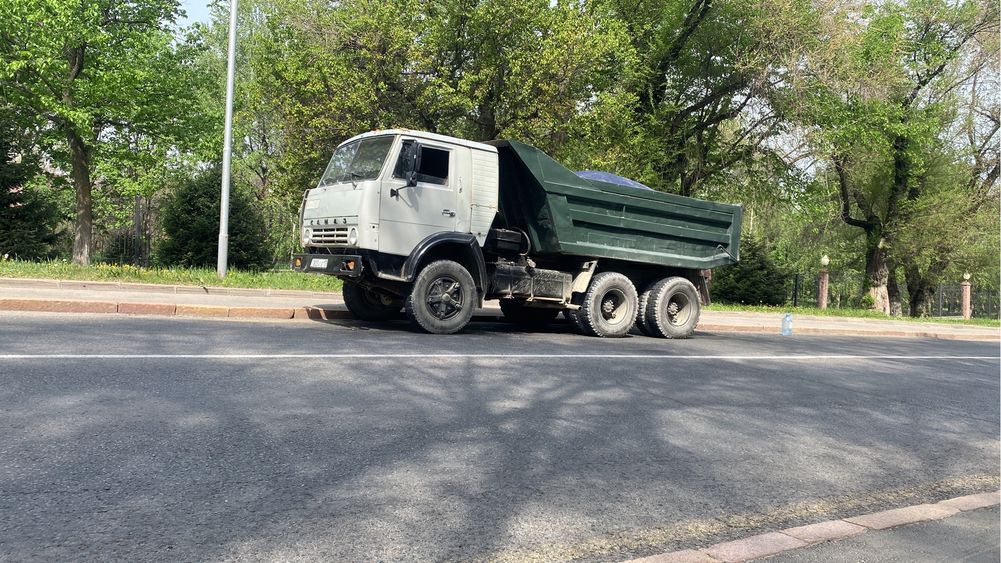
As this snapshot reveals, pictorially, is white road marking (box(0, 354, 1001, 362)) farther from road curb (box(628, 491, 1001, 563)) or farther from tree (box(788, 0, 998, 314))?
tree (box(788, 0, 998, 314))

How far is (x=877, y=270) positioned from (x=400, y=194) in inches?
1221

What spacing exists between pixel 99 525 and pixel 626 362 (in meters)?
6.55

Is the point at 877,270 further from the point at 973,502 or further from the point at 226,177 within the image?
the point at 973,502

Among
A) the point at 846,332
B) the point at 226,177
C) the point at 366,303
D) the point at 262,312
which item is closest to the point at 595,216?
the point at 366,303

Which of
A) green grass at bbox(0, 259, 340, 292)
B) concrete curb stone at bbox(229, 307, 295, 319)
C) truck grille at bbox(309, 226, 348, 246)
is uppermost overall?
truck grille at bbox(309, 226, 348, 246)

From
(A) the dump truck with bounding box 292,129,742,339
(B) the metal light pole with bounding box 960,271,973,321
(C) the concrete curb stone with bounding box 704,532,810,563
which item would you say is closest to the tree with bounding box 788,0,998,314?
(B) the metal light pole with bounding box 960,271,973,321

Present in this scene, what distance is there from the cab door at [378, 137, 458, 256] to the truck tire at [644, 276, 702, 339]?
3.89 meters

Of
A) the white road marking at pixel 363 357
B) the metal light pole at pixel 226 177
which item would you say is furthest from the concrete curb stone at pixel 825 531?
the metal light pole at pixel 226 177

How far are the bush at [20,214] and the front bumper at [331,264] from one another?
15566 millimetres

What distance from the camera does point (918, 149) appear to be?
31109 mm

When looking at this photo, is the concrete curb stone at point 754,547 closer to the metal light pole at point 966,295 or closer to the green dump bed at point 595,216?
the green dump bed at point 595,216

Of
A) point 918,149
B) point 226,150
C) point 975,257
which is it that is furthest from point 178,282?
point 975,257

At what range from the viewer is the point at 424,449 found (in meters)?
4.52

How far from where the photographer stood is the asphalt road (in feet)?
10.6
